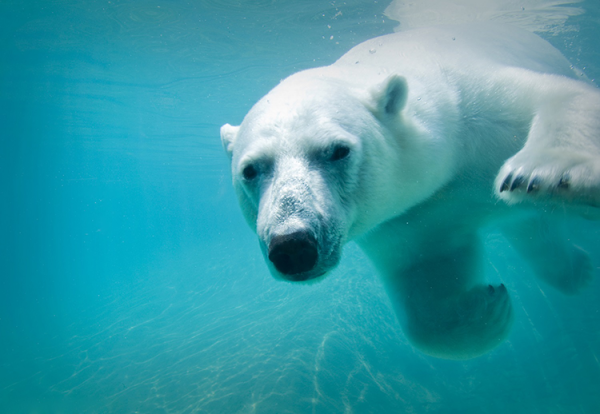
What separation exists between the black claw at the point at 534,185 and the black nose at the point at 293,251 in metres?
0.88

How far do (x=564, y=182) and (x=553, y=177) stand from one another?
41mm

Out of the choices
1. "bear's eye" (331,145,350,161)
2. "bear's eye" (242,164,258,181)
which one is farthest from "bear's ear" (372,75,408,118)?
"bear's eye" (242,164,258,181)

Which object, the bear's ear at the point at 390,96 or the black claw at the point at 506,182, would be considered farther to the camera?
the bear's ear at the point at 390,96

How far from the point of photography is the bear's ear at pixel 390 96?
71.5 inches

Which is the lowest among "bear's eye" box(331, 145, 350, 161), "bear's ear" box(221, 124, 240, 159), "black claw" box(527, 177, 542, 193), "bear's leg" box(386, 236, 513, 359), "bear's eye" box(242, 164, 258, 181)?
"bear's leg" box(386, 236, 513, 359)

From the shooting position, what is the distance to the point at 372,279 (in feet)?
25.8

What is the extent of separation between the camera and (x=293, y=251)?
4.21 ft

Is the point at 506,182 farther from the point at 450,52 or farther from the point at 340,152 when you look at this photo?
the point at 450,52

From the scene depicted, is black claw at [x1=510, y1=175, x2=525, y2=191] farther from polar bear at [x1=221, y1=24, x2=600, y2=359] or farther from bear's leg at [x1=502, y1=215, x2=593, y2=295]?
bear's leg at [x1=502, y1=215, x2=593, y2=295]

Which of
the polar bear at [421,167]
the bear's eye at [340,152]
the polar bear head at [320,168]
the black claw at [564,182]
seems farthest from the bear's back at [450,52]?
the black claw at [564,182]

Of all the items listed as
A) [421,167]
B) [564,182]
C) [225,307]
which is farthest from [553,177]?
[225,307]

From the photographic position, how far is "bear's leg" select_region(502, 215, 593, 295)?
304 centimetres

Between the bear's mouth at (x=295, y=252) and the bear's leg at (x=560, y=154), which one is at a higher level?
the bear's leg at (x=560, y=154)

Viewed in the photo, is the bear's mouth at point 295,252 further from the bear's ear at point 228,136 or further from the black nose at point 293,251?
the bear's ear at point 228,136
